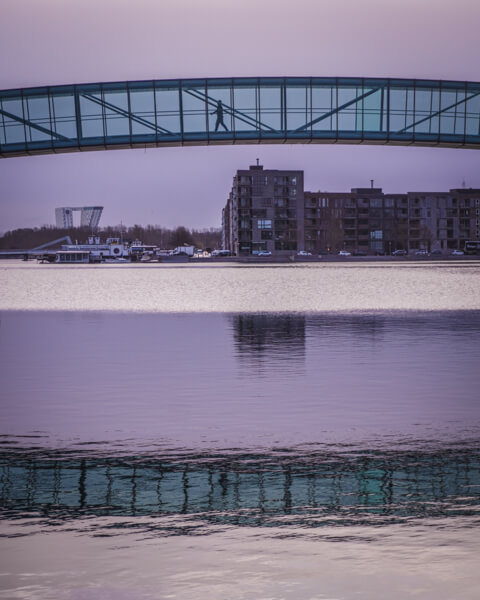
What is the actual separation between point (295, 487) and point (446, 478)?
4.45ft

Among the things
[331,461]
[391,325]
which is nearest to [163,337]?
[391,325]

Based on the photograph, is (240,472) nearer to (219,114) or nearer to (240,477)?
(240,477)

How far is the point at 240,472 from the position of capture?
355 inches

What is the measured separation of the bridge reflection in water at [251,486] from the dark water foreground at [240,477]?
2 centimetres

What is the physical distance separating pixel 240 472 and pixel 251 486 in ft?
1.85

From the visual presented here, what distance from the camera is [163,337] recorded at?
928 inches

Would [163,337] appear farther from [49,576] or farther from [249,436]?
[49,576]

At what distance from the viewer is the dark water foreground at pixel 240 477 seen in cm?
616

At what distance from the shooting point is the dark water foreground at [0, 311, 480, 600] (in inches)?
243

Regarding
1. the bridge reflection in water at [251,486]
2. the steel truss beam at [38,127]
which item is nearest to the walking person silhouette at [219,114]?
the steel truss beam at [38,127]

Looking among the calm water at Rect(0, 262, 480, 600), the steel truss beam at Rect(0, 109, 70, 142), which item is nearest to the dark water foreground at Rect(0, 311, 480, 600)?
the calm water at Rect(0, 262, 480, 600)

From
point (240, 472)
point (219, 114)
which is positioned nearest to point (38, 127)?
point (219, 114)

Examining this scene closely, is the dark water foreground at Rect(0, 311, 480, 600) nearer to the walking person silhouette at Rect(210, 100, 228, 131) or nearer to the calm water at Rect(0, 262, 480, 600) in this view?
the calm water at Rect(0, 262, 480, 600)

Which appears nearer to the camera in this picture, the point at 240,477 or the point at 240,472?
the point at 240,477
